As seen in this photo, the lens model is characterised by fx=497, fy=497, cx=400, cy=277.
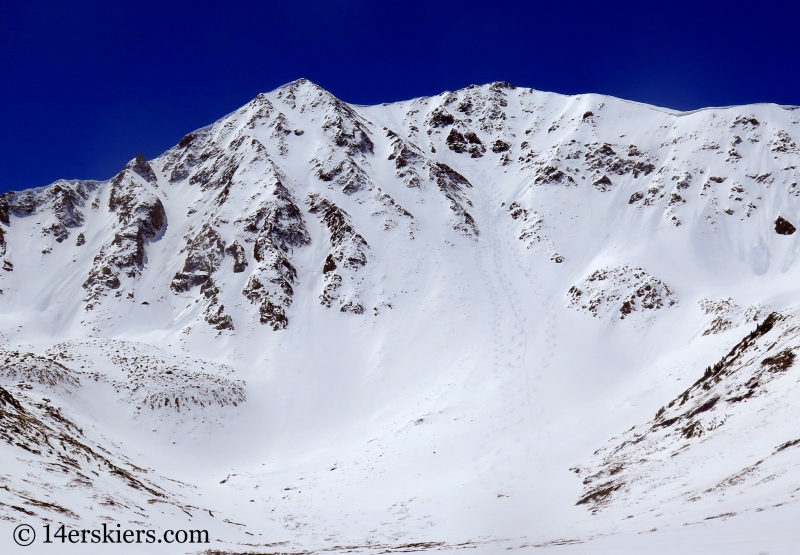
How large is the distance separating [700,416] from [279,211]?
52795 mm

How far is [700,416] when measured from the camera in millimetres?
18125

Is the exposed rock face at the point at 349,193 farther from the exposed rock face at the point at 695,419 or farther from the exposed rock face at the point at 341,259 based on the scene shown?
the exposed rock face at the point at 695,419

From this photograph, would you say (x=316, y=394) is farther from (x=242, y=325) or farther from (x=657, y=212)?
(x=657, y=212)

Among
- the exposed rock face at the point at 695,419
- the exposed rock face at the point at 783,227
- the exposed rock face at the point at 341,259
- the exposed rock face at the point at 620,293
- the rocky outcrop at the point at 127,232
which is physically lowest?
the exposed rock face at the point at 695,419

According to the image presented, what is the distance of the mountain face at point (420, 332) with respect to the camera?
15.5 metres

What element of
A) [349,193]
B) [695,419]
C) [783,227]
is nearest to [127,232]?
[349,193]

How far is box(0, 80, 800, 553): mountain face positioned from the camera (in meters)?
15.5

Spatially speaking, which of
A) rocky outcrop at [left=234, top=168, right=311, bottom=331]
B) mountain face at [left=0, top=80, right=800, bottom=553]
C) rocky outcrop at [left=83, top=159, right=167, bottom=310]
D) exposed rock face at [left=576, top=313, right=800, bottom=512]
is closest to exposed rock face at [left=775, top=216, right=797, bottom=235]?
mountain face at [left=0, top=80, right=800, bottom=553]

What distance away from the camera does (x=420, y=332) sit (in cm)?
4647

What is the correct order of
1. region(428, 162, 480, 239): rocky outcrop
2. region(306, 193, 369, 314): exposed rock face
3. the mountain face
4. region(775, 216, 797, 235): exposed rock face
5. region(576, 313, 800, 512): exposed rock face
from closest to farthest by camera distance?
1. the mountain face
2. region(576, 313, 800, 512): exposed rock face
3. region(775, 216, 797, 235): exposed rock face
4. region(306, 193, 369, 314): exposed rock face
5. region(428, 162, 480, 239): rocky outcrop

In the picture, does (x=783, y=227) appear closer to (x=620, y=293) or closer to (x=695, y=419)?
(x=620, y=293)

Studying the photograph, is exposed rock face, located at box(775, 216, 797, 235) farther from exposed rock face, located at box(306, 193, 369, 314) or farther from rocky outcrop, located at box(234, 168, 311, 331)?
rocky outcrop, located at box(234, 168, 311, 331)

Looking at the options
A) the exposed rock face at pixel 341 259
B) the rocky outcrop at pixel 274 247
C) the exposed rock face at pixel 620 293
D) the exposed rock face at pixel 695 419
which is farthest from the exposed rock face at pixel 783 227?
the rocky outcrop at pixel 274 247

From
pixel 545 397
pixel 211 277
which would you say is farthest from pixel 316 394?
pixel 211 277
